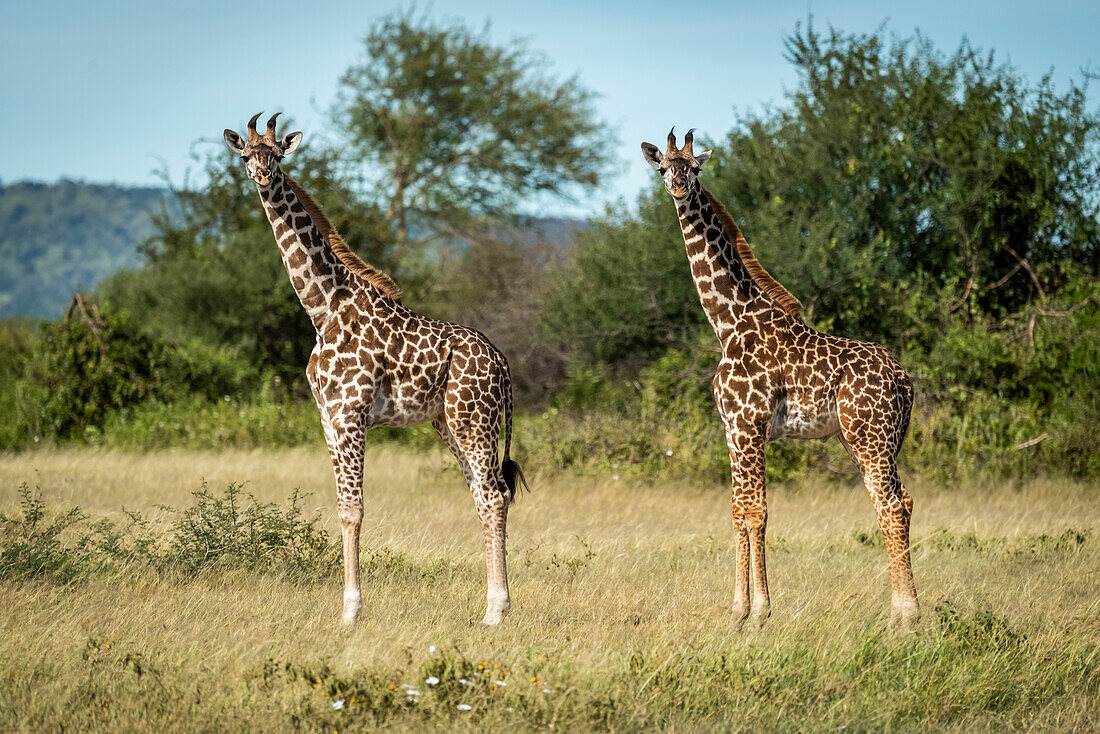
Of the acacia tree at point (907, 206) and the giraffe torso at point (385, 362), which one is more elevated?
the acacia tree at point (907, 206)

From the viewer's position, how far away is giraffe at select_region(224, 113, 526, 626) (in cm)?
697

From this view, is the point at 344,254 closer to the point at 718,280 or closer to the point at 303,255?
the point at 303,255

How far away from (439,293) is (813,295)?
14.3 m

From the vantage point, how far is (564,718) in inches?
213

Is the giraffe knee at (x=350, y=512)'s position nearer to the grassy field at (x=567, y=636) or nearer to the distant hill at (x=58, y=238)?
the grassy field at (x=567, y=636)

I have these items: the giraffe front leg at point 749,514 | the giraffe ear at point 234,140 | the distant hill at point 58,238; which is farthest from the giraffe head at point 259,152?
the distant hill at point 58,238

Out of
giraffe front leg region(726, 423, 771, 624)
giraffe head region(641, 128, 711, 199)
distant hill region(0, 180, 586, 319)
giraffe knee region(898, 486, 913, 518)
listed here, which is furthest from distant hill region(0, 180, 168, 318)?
giraffe knee region(898, 486, 913, 518)

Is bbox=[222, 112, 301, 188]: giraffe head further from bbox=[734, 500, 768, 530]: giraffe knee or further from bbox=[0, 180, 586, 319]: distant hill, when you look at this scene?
bbox=[0, 180, 586, 319]: distant hill

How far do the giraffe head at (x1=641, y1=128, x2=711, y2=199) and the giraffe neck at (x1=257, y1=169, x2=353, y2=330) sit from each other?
2.28 m

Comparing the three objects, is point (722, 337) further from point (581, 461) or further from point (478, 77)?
point (478, 77)

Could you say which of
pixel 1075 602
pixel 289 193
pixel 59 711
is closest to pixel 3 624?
pixel 59 711

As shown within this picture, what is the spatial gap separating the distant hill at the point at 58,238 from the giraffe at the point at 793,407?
11584 cm

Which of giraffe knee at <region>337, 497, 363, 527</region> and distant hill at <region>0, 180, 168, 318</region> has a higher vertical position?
distant hill at <region>0, 180, 168, 318</region>

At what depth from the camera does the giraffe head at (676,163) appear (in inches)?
283
